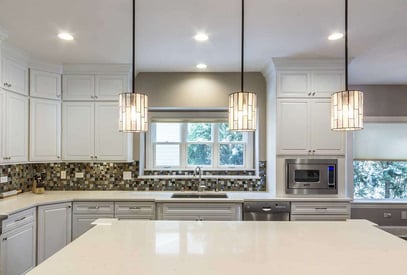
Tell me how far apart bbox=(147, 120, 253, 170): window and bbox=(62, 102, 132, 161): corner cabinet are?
27.3 inches

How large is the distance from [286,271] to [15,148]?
3.23 metres

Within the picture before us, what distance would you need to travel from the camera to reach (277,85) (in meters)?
3.63

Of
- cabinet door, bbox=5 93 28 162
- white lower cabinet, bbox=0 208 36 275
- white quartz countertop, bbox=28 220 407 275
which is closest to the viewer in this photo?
white quartz countertop, bbox=28 220 407 275

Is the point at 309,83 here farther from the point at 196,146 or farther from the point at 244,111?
the point at 244,111

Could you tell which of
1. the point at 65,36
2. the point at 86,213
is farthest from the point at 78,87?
the point at 86,213

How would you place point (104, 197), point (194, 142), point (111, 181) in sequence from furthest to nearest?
point (194, 142), point (111, 181), point (104, 197)

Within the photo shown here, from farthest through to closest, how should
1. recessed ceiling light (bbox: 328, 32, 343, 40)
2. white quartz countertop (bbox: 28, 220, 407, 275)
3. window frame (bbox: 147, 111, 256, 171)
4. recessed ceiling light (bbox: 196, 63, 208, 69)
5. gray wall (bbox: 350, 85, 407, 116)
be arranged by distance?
gray wall (bbox: 350, 85, 407, 116)
window frame (bbox: 147, 111, 256, 171)
recessed ceiling light (bbox: 196, 63, 208, 69)
recessed ceiling light (bbox: 328, 32, 343, 40)
white quartz countertop (bbox: 28, 220, 407, 275)

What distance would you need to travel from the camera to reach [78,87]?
12.7ft

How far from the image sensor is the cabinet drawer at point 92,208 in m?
3.48

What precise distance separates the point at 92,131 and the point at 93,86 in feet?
1.99

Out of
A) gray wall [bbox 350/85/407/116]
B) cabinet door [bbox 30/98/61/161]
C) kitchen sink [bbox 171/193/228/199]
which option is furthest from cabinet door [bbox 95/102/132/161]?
gray wall [bbox 350/85/407/116]

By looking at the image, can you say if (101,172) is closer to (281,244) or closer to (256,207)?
(256,207)

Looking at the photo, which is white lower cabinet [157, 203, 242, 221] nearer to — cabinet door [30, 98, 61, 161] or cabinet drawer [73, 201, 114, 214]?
cabinet drawer [73, 201, 114, 214]

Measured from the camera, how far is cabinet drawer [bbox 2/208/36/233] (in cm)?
262
